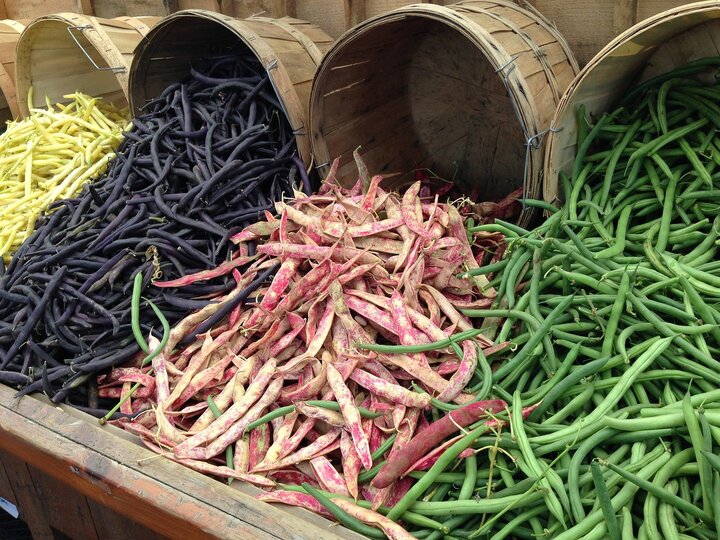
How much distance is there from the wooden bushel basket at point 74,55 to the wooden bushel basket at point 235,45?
0.61 ft

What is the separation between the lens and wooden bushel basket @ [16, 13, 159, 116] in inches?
130

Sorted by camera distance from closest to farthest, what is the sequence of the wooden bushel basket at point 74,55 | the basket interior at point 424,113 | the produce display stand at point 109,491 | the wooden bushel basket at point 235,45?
1. the produce display stand at point 109,491
2. the wooden bushel basket at point 235,45
3. the basket interior at point 424,113
4. the wooden bushel basket at point 74,55

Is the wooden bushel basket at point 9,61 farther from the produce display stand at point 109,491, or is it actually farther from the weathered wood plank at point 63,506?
the weathered wood plank at point 63,506

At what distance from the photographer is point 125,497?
171cm

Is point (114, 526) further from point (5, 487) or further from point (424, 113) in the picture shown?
point (424, 113)

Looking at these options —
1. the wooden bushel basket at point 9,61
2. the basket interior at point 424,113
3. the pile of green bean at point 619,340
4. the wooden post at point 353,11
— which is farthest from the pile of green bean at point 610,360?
the wooden bushel basket at point 9,61

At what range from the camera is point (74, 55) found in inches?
159

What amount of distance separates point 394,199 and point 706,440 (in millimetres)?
1575

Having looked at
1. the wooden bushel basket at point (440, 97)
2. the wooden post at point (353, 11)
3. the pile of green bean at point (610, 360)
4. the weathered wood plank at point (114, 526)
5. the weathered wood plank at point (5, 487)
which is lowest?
the weathered wood plank at point (5, 487)

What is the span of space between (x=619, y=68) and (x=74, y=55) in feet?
11.5

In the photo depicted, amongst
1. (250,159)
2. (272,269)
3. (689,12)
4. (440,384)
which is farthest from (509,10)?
(440,384)

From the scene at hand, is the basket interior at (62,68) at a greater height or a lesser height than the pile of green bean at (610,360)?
greater

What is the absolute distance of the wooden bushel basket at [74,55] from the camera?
10.8ft

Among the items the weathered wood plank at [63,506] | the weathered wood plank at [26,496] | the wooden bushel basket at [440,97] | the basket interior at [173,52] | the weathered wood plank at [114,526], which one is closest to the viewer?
the weathered wood plank at [114,526]
